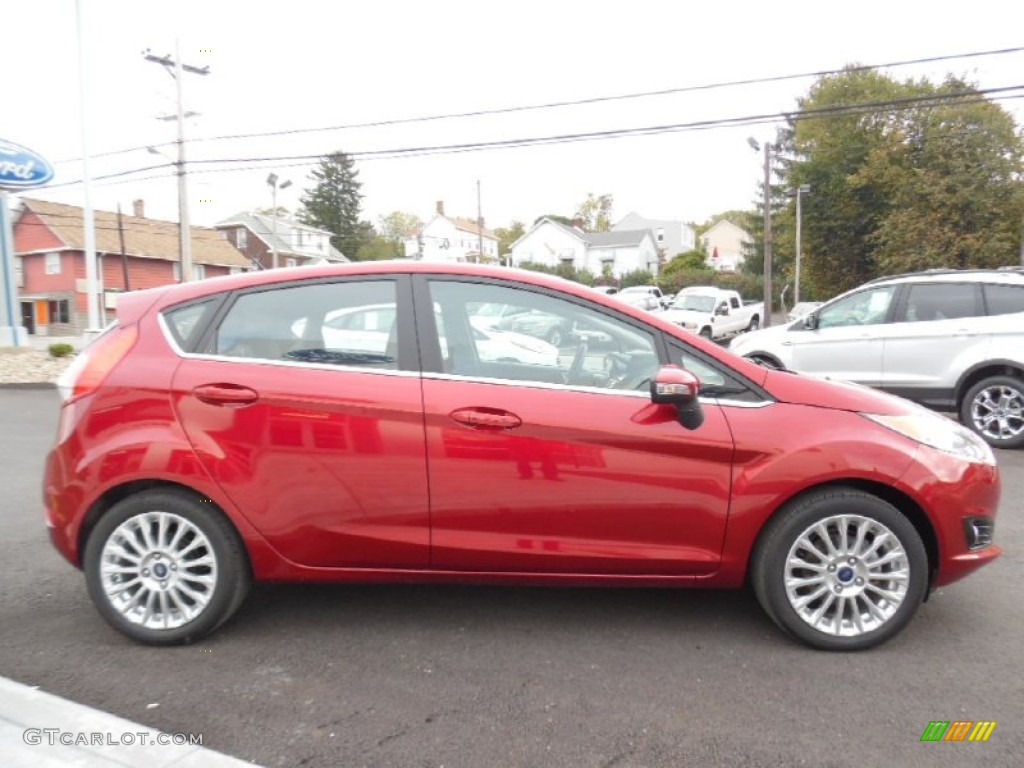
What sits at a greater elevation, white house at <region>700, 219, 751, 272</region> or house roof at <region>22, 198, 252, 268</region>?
white house at <region>700, 219, 751, 272</region>

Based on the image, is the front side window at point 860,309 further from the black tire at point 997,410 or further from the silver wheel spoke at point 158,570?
the silver wheel spoke at point 158,570

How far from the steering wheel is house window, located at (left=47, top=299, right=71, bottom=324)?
145ft

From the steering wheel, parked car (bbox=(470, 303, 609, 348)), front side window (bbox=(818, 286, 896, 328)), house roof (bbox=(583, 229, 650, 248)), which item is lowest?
the steering wheel

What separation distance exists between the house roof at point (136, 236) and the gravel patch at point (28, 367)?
22672 mm

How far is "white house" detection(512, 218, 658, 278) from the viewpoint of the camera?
221 feet

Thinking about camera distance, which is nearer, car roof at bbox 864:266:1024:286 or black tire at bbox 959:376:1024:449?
black tire at bbox 959:376:1024:449

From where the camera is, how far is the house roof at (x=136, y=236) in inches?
1572

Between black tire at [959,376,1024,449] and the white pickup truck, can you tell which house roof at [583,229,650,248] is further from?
black tire at [959,376,1024,449]

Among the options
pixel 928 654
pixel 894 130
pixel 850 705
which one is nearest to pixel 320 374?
pixel 850 705

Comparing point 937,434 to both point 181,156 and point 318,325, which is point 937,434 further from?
point 181,156

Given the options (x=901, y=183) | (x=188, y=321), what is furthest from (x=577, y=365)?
(x=901, y=183)

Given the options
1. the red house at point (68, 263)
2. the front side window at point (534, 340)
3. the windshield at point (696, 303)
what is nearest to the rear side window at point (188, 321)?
the front side window at point (534, 340)

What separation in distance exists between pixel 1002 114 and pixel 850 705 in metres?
35.9

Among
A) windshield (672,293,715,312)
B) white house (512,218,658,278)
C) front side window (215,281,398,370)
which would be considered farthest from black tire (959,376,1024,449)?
white house (512,218,658,278)
